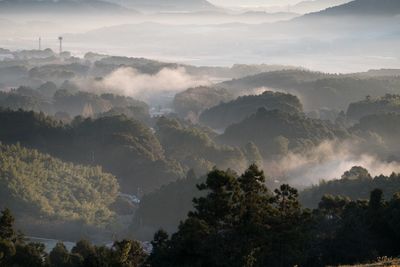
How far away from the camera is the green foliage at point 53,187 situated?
79.2m

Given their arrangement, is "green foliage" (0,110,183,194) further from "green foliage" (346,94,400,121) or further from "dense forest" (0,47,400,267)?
"green foliage" (346,94,400,121)

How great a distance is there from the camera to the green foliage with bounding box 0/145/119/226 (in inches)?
3120

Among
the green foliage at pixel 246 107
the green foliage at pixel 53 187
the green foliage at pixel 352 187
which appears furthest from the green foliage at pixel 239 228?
the green foliage at pixel 246 107

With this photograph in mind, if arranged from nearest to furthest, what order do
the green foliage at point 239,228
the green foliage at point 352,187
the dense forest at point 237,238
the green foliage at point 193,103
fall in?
1. the green foliage at point 239,228
2. the dense forest at point 237,238
3. the green foliage at point 352,187
4. the green foliage at point 193,103

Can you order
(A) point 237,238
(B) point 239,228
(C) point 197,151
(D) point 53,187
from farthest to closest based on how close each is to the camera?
(C) point 197,151, (D) point 53,187, (B) point 239,228, (A) point 237,238

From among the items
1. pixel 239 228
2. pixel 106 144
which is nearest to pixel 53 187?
pixel 106 144

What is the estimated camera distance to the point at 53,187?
84875 mm

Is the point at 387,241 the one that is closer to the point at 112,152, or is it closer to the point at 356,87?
the point at 112,152

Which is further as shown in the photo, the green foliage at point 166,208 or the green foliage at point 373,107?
the green foliage at point 373,107

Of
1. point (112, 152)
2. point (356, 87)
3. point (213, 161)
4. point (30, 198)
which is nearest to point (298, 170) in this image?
point (213, 161)

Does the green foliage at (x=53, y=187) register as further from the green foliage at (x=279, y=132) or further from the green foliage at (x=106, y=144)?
the green foliage at (x=279, y=132)

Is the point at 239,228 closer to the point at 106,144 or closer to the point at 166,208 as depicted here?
the point at 166,208

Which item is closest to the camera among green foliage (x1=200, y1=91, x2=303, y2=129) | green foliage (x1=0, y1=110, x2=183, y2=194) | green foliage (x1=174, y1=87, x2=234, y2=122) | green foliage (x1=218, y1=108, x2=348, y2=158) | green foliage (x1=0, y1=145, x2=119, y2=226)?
green foliage (x1=0, y1=145, x2=119, y2=226)

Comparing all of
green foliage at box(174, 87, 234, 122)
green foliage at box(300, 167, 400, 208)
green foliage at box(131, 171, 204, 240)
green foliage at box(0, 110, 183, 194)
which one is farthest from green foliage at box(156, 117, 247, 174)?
green foliage at box(174, 87, 234, 122)
